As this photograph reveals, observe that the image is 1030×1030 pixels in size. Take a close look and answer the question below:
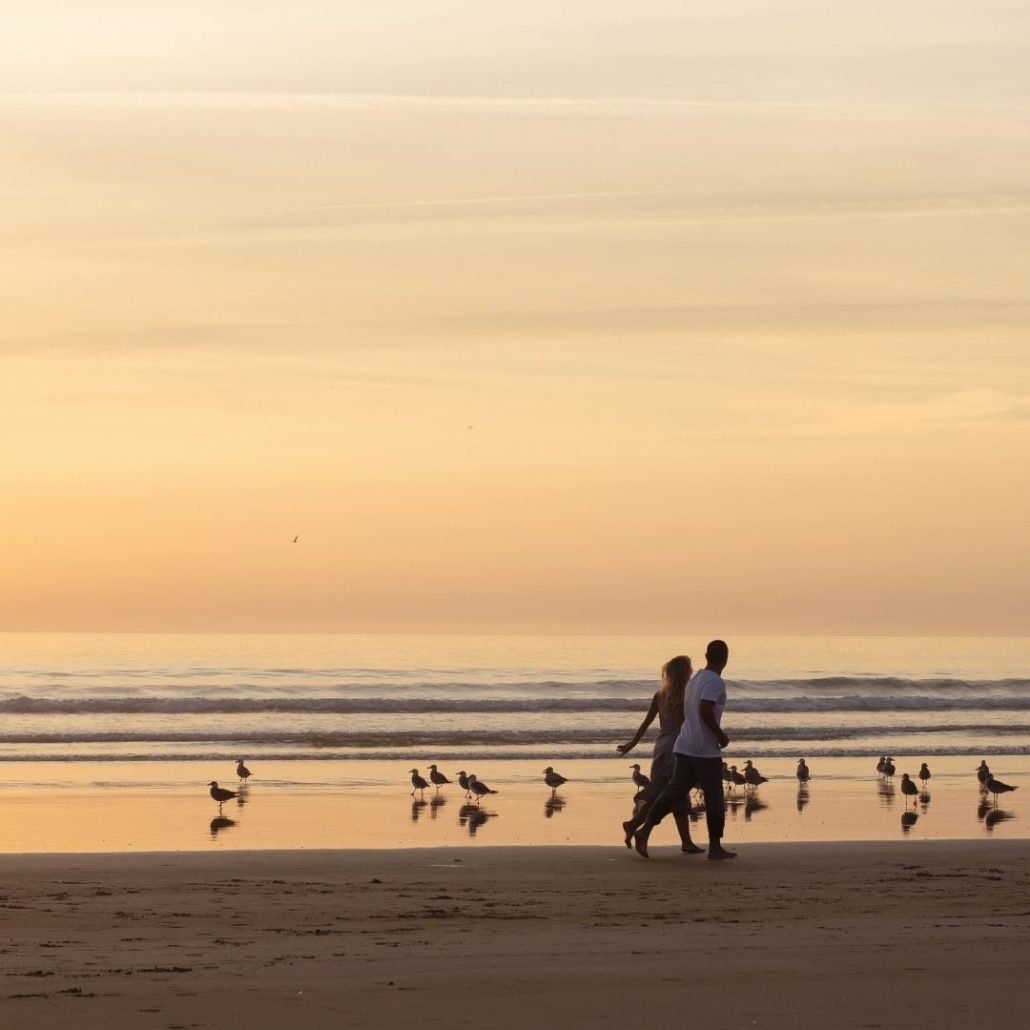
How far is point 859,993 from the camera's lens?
8133 millimetres

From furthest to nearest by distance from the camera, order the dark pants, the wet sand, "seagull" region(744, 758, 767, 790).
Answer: "seagull" region(744, 758, 767, 790) < the wet sand < the dark pants

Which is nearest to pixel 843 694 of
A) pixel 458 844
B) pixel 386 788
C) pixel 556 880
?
pixel 386 788

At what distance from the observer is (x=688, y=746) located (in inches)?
535

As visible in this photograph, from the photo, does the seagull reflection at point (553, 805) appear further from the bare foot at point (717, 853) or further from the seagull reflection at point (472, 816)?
the bare foot at point (717, 853)

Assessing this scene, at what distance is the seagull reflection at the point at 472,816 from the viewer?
732 inches

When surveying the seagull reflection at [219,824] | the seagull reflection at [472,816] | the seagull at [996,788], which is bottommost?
the seagull reflection at [219,824]

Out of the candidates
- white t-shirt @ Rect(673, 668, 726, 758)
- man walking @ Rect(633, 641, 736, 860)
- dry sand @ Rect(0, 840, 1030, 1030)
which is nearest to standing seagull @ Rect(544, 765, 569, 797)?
dry sand @ Rect(0, 840, 1030, 1030)

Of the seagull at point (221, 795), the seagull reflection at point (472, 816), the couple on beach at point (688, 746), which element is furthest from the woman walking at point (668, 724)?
the seagull at point (221, 795)

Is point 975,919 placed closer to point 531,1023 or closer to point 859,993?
point 859,993

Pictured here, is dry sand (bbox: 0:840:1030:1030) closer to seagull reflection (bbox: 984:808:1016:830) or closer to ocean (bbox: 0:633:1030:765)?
seagull reflection (bbox: 984:808:1016:830)

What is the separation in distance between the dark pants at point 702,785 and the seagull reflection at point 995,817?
20.7 ft

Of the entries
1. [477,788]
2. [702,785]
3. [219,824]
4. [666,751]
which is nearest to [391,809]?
[477,788]

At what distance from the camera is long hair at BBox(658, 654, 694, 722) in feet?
46.0

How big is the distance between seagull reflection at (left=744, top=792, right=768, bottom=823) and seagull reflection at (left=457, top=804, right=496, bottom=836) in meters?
3.02
